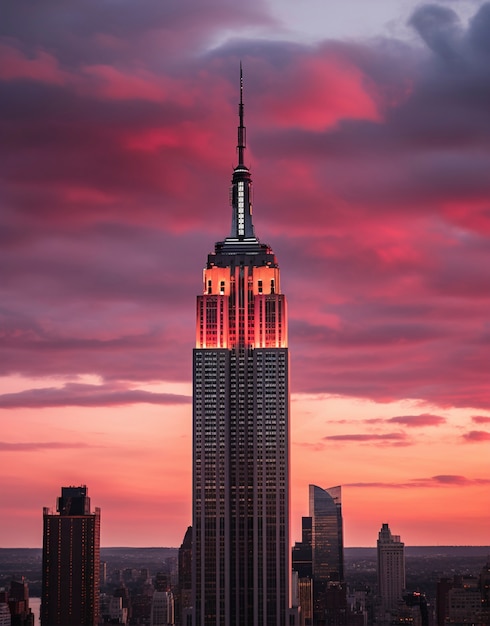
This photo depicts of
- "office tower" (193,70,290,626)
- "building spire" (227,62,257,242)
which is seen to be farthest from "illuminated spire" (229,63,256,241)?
"office tower" (193,70,290,626)

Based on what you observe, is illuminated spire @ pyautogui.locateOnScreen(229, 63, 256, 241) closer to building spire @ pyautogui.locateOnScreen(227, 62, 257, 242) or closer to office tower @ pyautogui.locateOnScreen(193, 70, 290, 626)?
building spire @ pyautogui.locateOnScreen(227, 62, 257, 242)

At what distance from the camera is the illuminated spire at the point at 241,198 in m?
162

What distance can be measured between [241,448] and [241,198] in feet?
94.0

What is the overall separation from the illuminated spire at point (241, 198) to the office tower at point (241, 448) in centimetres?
413

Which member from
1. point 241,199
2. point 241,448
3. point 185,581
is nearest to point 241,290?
point 241,199

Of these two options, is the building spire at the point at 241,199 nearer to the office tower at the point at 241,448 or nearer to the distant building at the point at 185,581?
the office tower at the point at 241,448

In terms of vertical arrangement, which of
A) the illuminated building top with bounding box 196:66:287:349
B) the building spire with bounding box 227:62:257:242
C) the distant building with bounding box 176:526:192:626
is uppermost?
the building spire with bounding box 227:62:257:242

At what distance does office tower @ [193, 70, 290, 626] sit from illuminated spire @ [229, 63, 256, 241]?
13.5 feet

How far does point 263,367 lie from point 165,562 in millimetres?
52994

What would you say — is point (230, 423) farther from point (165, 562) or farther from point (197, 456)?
point (165, 562)

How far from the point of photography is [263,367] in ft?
505

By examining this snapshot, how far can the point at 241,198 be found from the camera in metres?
163

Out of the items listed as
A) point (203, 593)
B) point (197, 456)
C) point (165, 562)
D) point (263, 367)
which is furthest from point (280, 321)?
point (165, 562)

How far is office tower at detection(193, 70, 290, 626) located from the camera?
488 feet
